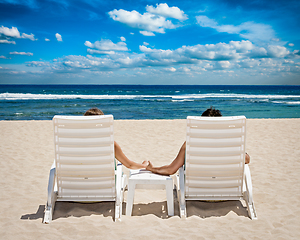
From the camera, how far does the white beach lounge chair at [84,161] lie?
2.39 metres

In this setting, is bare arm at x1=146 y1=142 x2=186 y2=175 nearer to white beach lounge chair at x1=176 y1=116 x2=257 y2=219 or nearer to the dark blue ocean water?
white beach lounge chair at x1=176 y1=116 x2=257 y2=219

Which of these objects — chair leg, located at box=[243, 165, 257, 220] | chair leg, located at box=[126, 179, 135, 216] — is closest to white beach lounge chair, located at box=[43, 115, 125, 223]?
chair leg, located at box=[126, 179, 135, 216]

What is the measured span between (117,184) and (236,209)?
151cm

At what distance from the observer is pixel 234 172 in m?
2.52

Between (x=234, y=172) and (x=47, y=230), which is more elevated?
(x=234, y=172)

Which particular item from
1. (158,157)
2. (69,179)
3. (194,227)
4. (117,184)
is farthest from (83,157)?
(158,157)

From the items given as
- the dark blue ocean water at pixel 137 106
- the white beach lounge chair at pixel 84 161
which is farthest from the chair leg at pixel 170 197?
the dark blue ocean water at pixel 137 106

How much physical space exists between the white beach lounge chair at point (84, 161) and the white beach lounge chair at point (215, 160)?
80cm

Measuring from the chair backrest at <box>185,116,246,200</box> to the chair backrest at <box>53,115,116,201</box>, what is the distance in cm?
84

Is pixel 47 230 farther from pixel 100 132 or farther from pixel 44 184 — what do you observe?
pixel 44 184

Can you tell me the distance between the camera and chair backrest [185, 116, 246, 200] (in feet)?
7.79

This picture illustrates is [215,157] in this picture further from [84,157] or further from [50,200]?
[50,200]

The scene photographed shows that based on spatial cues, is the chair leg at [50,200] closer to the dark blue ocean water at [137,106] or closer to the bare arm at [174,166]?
the bare arm at [174,166]

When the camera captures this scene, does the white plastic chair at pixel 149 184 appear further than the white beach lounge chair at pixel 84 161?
Yes
